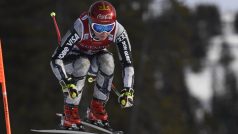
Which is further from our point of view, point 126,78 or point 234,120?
point 234,120

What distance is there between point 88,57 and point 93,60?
14 centimetres

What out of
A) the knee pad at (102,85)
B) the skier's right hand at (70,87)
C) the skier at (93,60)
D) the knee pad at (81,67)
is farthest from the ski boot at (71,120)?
the skier's right hand at (70,87)

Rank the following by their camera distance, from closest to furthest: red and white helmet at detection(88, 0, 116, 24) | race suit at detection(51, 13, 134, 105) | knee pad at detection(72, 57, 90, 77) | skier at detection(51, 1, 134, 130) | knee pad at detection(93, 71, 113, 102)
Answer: red and white helmet at detection(88, 0, 116, 24) → skier at detection(51, 1, 134, 130) → race suit at detection(51, 13, 134, 105) → knee pad at detection(72, 57, 90, 77) → knee pad at detection(93, 71, 113, 102)

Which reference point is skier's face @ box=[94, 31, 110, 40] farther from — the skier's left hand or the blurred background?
the blurred background

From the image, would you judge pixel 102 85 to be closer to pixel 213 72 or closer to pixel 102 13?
pixel 102 13

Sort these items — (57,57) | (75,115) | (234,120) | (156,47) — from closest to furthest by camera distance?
(57,57)
(75,115)
(156,47)
(234,120)

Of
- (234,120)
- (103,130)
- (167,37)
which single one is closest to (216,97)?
(234,120)

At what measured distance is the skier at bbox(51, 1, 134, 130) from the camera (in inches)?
518

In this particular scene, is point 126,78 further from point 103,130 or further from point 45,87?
point 45,87

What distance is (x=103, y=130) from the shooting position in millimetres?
14367

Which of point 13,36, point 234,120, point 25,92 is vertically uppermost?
point 13,36

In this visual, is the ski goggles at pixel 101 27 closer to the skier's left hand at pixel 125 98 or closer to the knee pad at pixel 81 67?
the knee pad at pixel 81 67

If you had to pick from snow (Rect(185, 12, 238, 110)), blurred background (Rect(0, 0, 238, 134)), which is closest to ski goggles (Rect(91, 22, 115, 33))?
blurred background (Rect(0, 0, 238, 134))

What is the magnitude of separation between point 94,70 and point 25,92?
38018 mm
